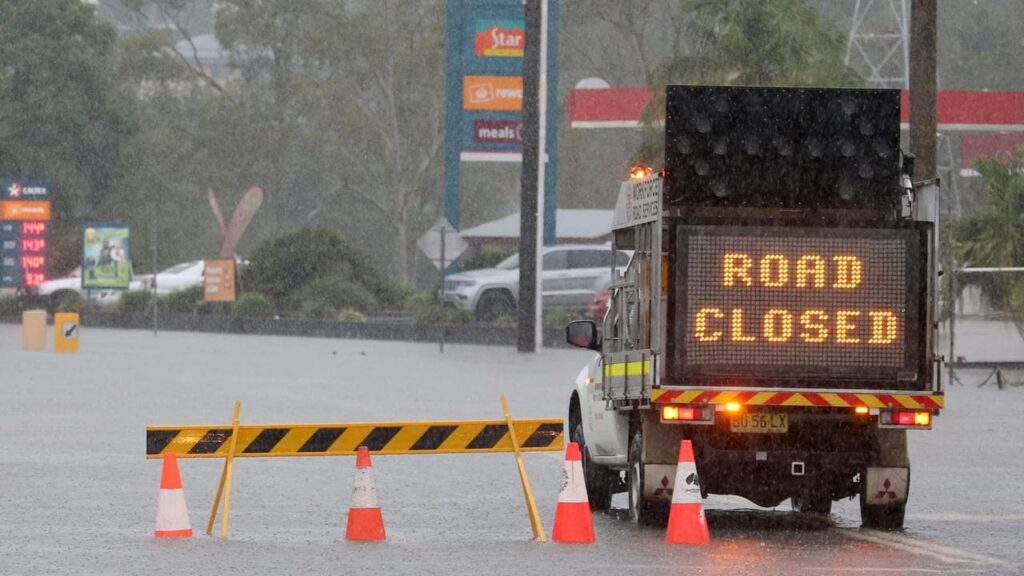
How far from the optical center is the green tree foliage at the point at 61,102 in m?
75.6

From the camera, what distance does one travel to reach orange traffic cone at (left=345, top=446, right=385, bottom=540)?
12930 mm

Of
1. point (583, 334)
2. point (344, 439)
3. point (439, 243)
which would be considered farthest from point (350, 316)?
point (344, 439)

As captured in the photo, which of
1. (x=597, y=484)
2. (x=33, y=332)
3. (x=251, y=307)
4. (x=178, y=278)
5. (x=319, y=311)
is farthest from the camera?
(x=178, y=278)

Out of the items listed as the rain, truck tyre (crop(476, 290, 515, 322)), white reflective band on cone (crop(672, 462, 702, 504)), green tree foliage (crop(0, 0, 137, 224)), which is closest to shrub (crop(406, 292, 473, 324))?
the rain

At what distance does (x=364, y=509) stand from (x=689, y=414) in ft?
6.30

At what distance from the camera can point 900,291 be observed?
13867mm

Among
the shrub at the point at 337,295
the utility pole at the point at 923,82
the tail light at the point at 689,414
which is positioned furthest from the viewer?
the shrub at the point at 337,295

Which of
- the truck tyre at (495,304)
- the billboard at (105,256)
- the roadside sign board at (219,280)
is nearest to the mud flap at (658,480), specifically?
the truck tyre at (495,304)

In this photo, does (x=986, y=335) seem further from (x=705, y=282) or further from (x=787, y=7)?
(x=705, y=282)

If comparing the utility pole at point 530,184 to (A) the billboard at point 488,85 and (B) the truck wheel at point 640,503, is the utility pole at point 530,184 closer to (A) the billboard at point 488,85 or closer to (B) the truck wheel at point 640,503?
(A) the billboard at point 488,85

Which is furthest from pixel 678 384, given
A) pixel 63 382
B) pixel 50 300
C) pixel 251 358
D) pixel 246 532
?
pixel 50 300

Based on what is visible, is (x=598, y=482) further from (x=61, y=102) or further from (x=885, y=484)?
(x=61, y=102)

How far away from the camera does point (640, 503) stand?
45.9ft

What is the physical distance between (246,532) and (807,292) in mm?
3517
